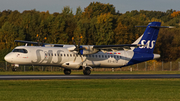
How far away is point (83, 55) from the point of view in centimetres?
3925

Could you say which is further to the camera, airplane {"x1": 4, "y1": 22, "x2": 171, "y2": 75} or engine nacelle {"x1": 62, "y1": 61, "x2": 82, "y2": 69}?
engine nacelle {"x1": 62, "y1": 61, "x2": 82, "y2": 69}

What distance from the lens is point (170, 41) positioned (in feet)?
297

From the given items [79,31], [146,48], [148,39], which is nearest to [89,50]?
[146,48]

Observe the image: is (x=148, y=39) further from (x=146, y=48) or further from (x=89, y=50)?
(x=89, y=50)

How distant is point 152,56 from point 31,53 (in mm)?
17917

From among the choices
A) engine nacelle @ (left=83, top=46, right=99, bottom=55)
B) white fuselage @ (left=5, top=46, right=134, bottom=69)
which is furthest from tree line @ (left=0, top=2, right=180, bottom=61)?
engine nacelle @ (left=83, top=46, right=99, bottom=55)

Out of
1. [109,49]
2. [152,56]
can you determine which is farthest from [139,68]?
[109,49]

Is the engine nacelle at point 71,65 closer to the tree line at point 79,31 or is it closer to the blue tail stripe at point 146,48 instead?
the blue tail stripe at point 146,48

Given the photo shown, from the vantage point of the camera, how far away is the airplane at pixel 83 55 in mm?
35656

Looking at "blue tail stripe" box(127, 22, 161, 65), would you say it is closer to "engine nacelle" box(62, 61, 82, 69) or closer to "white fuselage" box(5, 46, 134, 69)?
"white fuselage" box(5, 46, 134, 69)

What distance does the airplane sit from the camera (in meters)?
35.7

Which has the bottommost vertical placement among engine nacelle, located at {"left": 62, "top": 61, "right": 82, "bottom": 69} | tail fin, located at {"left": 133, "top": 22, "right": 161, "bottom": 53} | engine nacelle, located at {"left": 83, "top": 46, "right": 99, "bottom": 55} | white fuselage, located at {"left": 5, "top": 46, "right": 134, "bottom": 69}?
engine nacelle, located at {"left": 62, "top": 61, "right": 82, "bottom": 69}

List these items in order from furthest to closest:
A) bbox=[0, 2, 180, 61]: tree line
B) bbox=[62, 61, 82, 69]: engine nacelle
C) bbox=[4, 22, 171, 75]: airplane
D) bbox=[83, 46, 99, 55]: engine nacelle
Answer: bbox=[0, 2, 180, 61]: tree line, bbox=[83, 46, 99, 55]: engine nacelle, bbox=[62, 61, 82, 69]: engine nacelle, bbox=[4, 22, 171, 75]: airplane

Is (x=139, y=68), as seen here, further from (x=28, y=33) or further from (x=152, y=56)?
(x=28, y=33)
